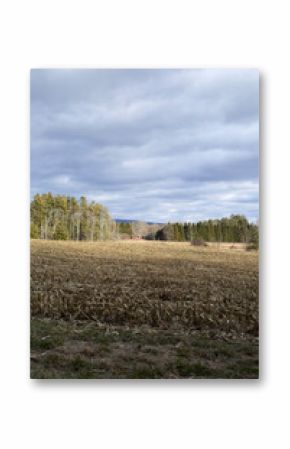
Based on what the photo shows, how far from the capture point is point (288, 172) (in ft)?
12.1

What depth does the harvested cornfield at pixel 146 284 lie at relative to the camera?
12.0 ft

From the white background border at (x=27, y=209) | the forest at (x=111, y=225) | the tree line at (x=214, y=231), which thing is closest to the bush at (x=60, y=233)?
the forest at (x=111, y=225)

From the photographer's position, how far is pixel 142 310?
3.70 meters

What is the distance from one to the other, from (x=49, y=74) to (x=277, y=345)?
2.97m

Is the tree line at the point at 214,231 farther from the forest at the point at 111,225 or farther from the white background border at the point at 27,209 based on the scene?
the white background border at the point at 27,209

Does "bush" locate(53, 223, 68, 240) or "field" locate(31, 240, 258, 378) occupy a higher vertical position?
"bush" locate(53, 223, 68, 240)

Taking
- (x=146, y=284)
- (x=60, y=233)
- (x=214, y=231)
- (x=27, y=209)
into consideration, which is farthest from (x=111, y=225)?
(x=214, y=231)

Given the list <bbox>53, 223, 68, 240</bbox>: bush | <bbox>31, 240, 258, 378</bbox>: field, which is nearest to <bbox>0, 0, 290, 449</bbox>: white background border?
<bbox>31, 240, 258, 378</bbox>: field

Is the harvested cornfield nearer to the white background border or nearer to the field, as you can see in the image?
the field

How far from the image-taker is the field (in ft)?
11.7
